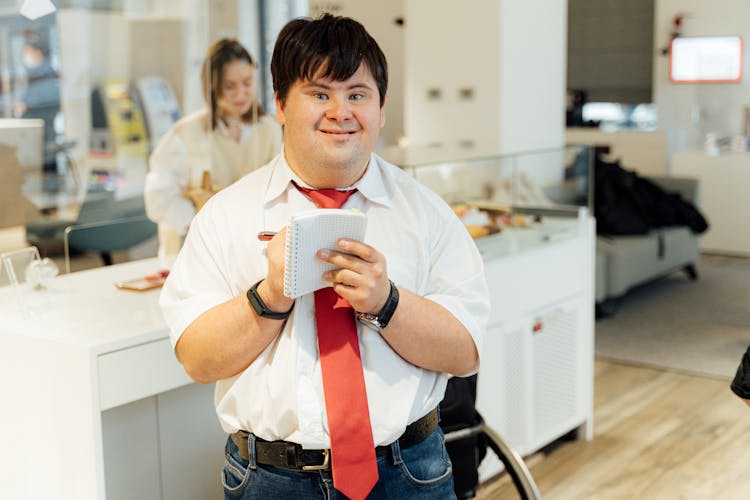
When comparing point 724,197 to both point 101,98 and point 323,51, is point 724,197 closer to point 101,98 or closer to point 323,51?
point 101,98

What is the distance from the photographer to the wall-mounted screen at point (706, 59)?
9531 mm

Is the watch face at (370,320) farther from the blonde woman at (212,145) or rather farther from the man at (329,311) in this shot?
the blonde woman at (212,145)

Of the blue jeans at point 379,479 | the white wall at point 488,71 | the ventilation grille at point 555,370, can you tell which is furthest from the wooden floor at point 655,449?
the blue jeans at point 379,479

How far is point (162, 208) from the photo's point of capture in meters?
3.39

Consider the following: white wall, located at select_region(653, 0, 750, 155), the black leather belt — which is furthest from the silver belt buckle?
white wall, located at select_region(653, 0, 750, 155)

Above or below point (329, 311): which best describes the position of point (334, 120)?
above

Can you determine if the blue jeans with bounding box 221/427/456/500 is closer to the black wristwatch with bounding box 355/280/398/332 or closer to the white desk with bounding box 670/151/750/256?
the black wristwatch with bounding box 355/280/398/332

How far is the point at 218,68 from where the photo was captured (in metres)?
3.49

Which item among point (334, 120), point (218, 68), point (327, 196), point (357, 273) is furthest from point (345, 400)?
point (218, 68)

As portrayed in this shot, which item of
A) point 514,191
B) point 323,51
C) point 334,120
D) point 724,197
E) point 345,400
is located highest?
point 323,51

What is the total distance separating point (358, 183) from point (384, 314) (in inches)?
9.9

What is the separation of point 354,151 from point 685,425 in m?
3.19

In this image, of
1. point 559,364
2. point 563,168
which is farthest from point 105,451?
point 563,168

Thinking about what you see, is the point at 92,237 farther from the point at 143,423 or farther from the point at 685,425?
the point at 685,425
